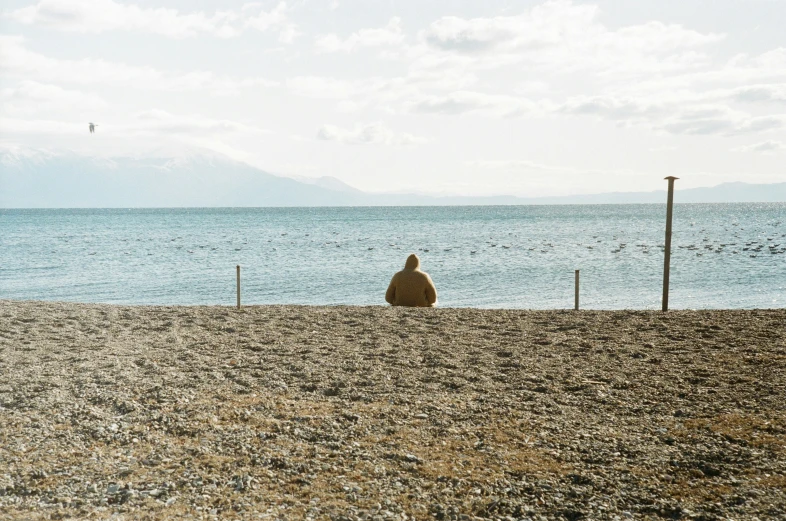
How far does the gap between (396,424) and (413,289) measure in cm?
823

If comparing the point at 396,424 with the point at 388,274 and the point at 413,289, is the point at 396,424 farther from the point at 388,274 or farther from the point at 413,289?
the point at 388,274

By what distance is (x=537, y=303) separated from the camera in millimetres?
21500

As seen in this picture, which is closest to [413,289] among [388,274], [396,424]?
[396,424]

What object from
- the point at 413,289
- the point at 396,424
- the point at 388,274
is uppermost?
the point at 413,289

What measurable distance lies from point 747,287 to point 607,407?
20941 mm

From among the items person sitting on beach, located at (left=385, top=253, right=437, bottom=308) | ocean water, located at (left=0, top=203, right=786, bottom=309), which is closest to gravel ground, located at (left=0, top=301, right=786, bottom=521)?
person sitting on beach, located at (left=385, top=253, right=437, bottom=308)

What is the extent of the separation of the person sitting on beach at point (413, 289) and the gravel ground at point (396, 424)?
3458 mm

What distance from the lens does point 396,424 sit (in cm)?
646

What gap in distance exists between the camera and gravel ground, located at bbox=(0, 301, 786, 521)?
4.89m

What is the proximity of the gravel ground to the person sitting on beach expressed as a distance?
346cm

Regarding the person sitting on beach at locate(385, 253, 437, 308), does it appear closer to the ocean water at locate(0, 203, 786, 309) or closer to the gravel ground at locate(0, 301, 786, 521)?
the gravel ground at locate(0, 301, 786, 521)

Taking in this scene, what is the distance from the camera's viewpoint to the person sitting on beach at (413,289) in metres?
14.7

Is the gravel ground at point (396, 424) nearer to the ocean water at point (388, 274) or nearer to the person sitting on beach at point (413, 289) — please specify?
the person sitting on beach at point (413, 289)

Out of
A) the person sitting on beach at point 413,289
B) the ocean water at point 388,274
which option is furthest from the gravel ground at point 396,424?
the ocean water at point 388,274
